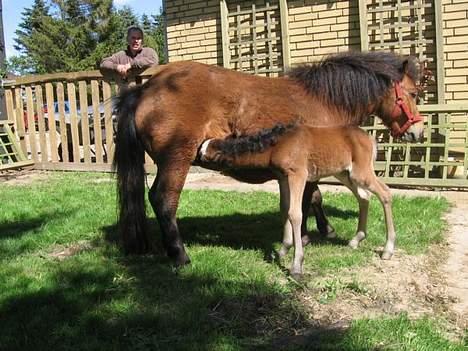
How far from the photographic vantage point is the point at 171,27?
1082cm

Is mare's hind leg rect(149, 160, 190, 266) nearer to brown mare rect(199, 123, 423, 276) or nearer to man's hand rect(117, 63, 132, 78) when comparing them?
brown mare rect(199, 123, 423, 276)

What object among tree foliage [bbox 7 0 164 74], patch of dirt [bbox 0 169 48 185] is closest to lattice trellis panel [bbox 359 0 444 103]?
patch of dirt [bbox 0 169 48 185]

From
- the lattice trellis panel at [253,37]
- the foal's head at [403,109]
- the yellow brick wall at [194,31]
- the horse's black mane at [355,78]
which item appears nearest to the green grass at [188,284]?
the foal's head at [403,109]

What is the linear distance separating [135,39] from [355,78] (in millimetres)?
4210

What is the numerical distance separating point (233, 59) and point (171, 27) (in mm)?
1651

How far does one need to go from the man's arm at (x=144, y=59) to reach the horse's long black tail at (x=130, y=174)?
3.52 meters

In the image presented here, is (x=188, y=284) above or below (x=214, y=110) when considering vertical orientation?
below

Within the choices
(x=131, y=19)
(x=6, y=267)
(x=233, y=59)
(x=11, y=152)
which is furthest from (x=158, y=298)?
(x=131, y=19)

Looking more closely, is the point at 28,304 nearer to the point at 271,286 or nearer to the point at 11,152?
the point at 271,286

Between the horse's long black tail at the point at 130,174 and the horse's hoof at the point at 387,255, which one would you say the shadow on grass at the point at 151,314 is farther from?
the horse's hoof at the point at 387,255

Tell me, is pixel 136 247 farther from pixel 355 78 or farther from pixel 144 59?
pixel 144 59

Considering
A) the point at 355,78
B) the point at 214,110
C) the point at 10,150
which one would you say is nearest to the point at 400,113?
the point at 355,78

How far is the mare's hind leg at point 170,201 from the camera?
14.3 feet

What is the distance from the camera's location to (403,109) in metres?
4.69
